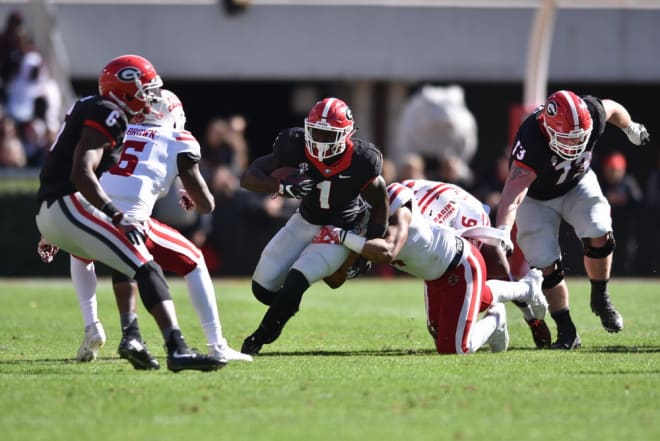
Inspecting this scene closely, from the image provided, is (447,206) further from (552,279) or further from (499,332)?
(499,332)

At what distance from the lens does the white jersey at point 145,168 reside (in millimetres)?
7484

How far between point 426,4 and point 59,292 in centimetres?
943

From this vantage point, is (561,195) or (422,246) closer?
(422,246)

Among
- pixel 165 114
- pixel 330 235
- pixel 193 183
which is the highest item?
pixel 165 114

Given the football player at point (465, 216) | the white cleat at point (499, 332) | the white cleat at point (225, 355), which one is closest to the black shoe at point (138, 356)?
the white cleat at point (225, 355)

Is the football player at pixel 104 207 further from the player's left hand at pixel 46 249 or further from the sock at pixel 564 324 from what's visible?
the sock at pixel 564 324

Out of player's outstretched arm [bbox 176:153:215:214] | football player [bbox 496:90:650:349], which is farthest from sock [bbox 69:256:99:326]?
football player [bbox 496:90:650:349]

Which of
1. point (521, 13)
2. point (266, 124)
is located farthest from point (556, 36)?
point (266, 124)

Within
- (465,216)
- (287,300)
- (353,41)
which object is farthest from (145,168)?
(353,41)

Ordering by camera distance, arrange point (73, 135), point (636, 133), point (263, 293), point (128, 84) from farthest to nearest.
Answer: point (636, 133) < point (263, 293) < point (128, 84) < point (73, 135)

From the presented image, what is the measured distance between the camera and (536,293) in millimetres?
8484

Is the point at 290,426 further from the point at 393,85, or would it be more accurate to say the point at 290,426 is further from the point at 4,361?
the point at 393,85

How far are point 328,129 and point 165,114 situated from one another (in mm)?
1046

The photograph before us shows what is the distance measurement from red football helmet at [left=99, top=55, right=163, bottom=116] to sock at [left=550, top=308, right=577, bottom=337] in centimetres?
334
